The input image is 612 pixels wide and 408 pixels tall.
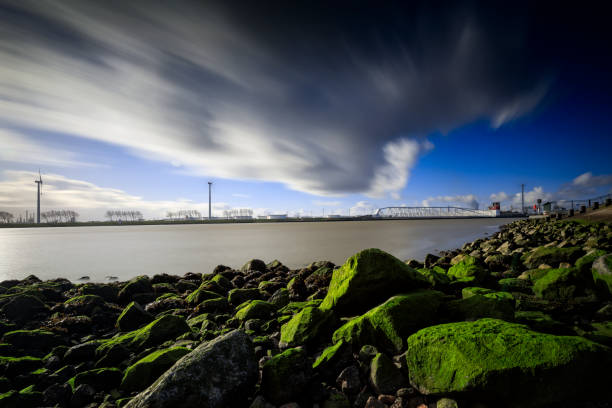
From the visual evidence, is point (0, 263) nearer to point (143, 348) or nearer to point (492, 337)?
point (143, 348)

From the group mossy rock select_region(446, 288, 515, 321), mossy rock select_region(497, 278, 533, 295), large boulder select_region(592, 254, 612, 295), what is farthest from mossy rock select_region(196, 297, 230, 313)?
large boulder select_region(592, 254, 612, 295)

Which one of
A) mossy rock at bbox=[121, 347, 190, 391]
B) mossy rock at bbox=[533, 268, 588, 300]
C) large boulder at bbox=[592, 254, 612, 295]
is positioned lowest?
mossy rock at bbox=[121, 347, 190, 391]

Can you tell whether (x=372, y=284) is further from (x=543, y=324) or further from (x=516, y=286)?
(x=516, y=286)

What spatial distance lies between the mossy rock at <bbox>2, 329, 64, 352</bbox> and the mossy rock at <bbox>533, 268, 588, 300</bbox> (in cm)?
1102

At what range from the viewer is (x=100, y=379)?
429cm

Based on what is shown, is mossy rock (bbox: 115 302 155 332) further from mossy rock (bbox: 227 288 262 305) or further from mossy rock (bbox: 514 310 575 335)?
mossy rock (bbox: 514 310 575 335)

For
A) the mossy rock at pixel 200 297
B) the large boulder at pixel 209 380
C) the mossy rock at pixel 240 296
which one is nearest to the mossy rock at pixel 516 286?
the large boulder at pixel 209 380

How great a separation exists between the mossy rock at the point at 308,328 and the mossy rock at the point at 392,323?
1.07 ft

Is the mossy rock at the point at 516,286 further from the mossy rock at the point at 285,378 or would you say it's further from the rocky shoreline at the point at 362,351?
the mossy rock at the point at 285,378

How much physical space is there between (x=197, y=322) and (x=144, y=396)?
365cm

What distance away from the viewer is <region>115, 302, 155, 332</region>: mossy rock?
6.99 m

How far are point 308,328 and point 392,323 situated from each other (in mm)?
1501

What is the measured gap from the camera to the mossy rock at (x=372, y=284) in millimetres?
5312

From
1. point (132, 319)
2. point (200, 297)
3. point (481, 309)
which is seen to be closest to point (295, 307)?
point (200, 297)
